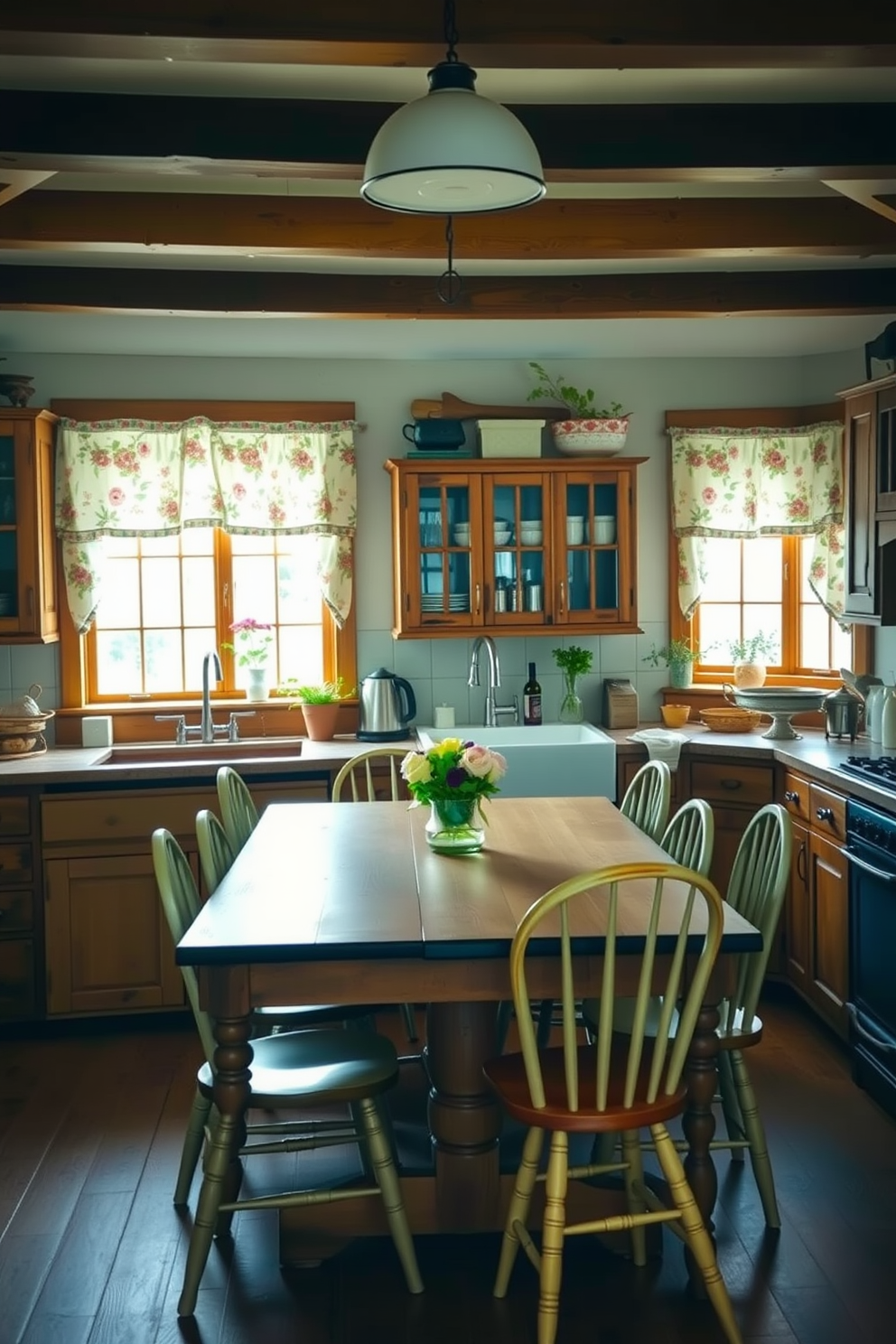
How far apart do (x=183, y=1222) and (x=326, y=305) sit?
9.68 feet

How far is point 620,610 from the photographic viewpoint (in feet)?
17.9

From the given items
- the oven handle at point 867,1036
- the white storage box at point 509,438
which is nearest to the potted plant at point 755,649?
the white storage box at point 509,438

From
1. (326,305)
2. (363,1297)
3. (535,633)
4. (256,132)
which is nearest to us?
(363,1297)

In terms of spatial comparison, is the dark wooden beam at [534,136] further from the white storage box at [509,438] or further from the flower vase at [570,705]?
the flower vase at [570,705]

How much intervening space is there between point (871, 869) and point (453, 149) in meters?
2.48

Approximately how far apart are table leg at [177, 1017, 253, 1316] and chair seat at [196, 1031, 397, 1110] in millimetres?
71

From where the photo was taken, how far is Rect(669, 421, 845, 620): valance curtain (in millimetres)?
5609

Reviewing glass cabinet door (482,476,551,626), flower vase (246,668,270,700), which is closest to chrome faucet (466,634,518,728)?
glass cabinet door (482,476,551,626)

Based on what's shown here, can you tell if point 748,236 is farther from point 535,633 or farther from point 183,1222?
point 183,1222

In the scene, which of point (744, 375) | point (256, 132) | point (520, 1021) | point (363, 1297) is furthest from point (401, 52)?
point (744, 375)

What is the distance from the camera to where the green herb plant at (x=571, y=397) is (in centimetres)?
557

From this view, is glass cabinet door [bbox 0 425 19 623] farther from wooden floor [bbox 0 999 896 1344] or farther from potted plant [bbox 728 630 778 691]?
potted plant [bbox 728 630 778 691]

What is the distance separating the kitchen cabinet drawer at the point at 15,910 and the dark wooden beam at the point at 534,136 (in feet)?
8.28

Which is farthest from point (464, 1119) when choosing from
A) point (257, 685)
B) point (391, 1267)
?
point (257, 685)
